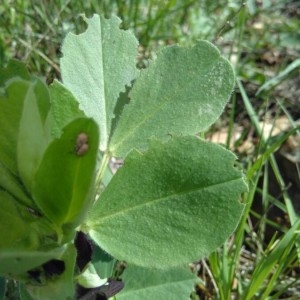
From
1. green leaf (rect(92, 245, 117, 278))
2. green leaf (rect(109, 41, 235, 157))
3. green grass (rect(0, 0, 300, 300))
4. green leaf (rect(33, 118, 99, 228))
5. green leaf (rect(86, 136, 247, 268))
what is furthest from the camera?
green grass (rect(0, 0, 300, 300))

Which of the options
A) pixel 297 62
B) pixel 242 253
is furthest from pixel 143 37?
pixel 242 253

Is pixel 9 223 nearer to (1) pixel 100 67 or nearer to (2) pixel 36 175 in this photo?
(2) pixel 36 175


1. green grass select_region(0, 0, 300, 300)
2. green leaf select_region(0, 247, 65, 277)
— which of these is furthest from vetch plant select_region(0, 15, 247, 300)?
green grass select_region(0, 0, 300, 300)

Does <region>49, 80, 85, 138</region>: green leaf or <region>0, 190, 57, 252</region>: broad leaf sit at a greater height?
<region>49, 80, 85, 138</region>: green leaf

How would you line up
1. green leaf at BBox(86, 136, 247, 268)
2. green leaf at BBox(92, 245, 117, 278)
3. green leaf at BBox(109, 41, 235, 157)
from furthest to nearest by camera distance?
green leaf at BBox(92, 245, 117, 278) < green leaf at BBox(109, 41, 235, 157) < green leaf at BBox(86, 136, 247, 268)

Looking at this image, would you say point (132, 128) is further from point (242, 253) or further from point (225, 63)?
point (242, 253)

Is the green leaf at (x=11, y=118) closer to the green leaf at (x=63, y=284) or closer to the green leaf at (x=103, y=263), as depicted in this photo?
the green leaf at (x=63, y=284)

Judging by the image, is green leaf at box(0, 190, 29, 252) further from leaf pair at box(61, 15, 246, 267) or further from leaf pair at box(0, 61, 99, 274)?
leaf pair at box(61, 15, 246, 267)
